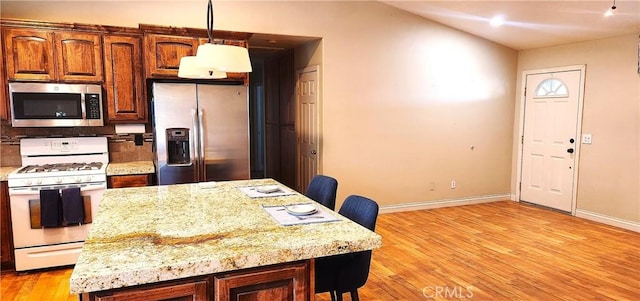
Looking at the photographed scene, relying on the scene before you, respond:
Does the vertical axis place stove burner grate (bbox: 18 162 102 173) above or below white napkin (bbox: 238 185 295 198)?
above

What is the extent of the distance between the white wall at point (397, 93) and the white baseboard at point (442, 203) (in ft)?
0.21

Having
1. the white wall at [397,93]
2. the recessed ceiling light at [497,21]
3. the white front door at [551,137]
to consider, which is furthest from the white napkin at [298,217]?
the white front door at [551,137]

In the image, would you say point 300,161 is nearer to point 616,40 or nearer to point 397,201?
point 397,201

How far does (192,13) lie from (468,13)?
327 centimetres

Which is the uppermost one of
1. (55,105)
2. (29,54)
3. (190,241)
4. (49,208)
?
(29,54)

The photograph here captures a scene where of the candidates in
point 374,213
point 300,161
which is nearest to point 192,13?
point 300,161

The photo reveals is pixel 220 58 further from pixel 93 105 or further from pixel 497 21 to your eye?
pixel 497 21

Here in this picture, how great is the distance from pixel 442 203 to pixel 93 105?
462 centimetres

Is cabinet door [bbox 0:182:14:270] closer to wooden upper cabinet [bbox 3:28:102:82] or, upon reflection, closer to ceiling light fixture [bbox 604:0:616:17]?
wooden upper cabinet [bbox 3:28:102:82]

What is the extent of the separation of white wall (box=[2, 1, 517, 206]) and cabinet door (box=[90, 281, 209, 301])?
11.6 ft

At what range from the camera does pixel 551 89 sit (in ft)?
17.9

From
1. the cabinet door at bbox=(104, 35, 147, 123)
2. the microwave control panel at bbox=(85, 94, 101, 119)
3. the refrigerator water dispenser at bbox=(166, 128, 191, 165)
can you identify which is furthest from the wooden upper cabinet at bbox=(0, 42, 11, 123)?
the refrigerator water dispenser at bbox=(166, 128, 191, 165)

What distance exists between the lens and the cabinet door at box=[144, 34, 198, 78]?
379cm

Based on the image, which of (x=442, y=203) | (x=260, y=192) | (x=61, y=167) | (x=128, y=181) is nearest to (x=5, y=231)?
(x=61, y=167)
